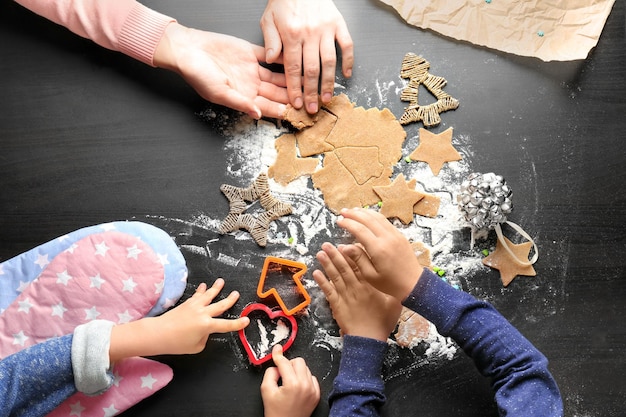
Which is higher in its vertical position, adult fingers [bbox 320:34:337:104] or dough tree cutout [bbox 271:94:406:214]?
adult fingers [bbox 320:34:337:104]

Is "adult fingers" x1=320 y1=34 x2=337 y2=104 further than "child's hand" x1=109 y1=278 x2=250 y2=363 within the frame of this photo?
Yes

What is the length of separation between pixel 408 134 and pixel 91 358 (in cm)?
70

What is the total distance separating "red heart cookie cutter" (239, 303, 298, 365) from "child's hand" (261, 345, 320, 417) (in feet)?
0.07

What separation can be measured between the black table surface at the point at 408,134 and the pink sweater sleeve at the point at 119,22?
5cm

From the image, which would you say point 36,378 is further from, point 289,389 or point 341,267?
point 341,267

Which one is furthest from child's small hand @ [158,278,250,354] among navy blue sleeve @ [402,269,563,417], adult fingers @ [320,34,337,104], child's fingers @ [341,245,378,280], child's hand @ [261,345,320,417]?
adult fingers @ [320,34,337,104]

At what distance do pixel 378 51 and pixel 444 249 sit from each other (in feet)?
1.36

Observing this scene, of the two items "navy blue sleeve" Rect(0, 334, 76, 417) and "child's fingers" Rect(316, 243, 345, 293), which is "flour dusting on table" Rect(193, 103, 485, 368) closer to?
"child's fingers" Rect(316, 243, 345, 293)

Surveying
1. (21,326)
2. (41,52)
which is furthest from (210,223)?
(41,52)

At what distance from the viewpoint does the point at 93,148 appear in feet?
3.78

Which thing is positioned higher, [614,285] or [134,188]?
[134,188]

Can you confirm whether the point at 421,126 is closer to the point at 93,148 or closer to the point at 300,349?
the point at 300,349

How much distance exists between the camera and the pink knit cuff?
1.13 meters

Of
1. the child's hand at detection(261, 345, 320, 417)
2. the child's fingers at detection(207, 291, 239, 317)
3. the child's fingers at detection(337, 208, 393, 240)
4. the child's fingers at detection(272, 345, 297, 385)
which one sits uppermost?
the child's fingers at detection(337, 208, 393, 240)
